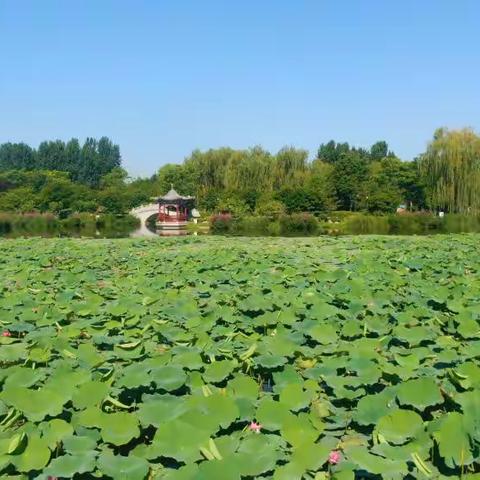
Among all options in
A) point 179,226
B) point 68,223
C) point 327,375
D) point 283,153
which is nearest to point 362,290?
point 327,375

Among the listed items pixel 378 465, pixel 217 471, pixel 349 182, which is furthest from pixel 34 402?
pixel 349 182

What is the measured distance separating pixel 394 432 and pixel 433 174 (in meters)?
31.3

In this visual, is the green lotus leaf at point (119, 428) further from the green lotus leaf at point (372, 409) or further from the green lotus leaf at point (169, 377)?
the green lotus leaf at point (372, 409)

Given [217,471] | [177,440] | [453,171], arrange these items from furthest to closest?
[453,171] → [177,440] → [217,471]

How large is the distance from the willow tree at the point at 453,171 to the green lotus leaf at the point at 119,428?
1215 inches

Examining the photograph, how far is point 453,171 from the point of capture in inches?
1207

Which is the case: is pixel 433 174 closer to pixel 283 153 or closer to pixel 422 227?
pixel 422 227

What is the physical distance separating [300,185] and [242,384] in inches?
1384

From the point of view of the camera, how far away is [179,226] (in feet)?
101

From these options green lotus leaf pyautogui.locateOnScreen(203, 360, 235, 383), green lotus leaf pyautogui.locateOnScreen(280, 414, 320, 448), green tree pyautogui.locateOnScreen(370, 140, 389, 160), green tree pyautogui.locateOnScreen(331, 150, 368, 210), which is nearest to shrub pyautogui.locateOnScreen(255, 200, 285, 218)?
green tree pyautogui.locateOnScreen(331, 150, 368, 210)

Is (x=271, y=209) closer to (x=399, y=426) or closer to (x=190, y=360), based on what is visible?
(x=190, y=360)

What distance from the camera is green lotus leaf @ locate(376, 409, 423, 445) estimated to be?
5.62 feet

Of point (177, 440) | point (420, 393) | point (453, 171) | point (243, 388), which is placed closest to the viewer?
point (177, 440)

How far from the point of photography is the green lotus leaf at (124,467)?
1448mm
